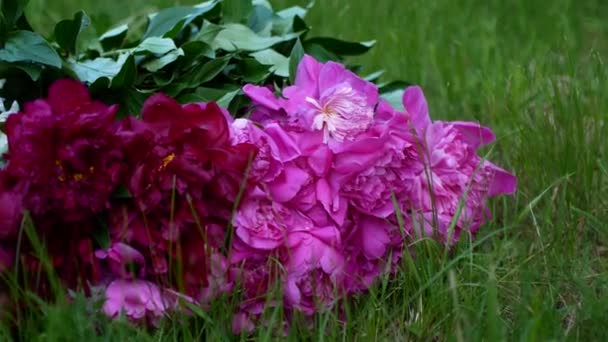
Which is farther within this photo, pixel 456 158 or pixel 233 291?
pixel 456 158

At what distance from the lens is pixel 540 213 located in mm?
1880

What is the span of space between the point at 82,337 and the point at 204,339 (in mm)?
245

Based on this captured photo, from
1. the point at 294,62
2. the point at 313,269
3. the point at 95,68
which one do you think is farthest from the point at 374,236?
the point at 95,68

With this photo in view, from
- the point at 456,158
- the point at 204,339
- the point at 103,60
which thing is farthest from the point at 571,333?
the point at 103,60

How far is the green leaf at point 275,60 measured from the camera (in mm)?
1875

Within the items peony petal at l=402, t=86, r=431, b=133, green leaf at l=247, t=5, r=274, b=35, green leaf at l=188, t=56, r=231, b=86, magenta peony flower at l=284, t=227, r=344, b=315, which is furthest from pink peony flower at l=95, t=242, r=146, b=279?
green leaf at l=247, t=5, r=274, b=35

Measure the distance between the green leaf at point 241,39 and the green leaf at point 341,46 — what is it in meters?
0.06

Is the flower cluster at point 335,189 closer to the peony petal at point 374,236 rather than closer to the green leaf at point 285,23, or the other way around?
the peony petal at point 374,236

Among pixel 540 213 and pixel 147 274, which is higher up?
pixel 147 274

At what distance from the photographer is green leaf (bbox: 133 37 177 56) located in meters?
1.78

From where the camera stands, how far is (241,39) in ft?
6.41

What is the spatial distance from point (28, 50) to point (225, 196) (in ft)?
1.47

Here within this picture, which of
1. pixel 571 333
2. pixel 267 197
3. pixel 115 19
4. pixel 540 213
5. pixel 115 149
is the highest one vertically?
pixel 115 149

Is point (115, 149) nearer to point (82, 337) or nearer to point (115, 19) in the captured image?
point (82, 337)
